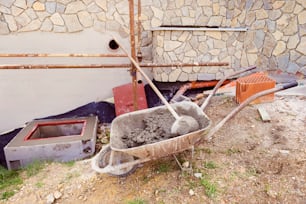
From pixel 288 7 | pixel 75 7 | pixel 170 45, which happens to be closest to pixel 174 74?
pixel 170 45

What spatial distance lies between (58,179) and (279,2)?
4.14m

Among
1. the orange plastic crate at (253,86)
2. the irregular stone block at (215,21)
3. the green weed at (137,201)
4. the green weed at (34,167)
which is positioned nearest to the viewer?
the green weed at (137,201)

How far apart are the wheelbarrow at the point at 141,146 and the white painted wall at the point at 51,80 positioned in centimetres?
190

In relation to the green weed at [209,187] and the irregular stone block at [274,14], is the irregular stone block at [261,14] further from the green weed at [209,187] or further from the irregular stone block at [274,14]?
the green weed at [209,187]

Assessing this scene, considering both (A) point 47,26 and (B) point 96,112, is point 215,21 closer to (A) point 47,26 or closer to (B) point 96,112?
(B) point 96,112

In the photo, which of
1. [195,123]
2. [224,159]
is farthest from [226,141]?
[195,123]

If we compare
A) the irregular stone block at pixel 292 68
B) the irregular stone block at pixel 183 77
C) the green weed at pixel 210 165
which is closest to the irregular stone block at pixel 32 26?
the irregular stone block at pixel 183 77

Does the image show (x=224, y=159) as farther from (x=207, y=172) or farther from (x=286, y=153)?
(x=286, y=153)

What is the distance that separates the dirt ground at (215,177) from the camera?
187cm

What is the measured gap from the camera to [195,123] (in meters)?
1.95

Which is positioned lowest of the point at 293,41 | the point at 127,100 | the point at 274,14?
the point at 127,100

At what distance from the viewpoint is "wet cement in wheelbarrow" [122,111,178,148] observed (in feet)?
6.55

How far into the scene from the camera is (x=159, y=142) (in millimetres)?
1695

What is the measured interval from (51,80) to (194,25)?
2588mm
